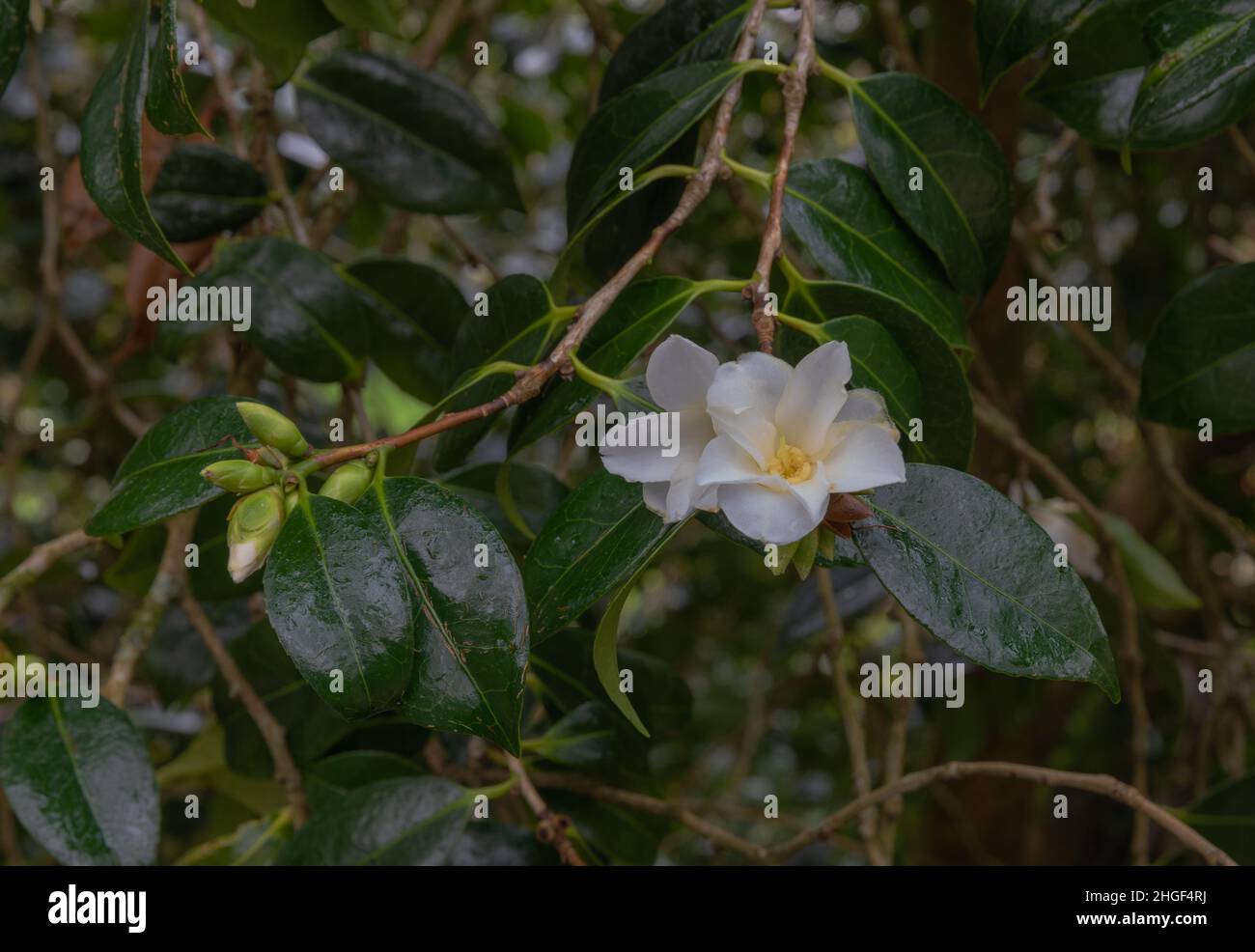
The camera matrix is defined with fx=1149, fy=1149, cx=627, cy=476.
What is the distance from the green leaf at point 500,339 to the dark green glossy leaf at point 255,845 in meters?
0.45

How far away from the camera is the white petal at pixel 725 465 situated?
0.62m

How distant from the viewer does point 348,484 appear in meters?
0.73

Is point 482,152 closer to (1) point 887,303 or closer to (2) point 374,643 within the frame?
(1) point 887,303

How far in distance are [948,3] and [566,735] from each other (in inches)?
41.7

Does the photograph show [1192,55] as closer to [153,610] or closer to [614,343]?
[614,343]

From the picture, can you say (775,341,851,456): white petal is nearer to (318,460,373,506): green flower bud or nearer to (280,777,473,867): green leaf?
(318,460,373,506): green flower bud

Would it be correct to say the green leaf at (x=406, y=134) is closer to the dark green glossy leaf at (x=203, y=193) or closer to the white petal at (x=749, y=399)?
the dark green glossy leaf at (x=203, y=193)

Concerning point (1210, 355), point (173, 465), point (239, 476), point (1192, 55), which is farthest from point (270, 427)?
point (1210, 355)

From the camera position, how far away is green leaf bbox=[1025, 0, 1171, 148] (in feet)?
3.15

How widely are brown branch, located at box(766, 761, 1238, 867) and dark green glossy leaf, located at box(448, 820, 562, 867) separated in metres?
0.23

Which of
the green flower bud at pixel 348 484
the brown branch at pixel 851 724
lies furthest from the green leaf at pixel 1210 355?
the green flower bud at pixel 348 484

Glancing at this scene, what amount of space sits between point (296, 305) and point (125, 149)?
34 cm

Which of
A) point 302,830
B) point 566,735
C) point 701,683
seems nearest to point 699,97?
point 566,735

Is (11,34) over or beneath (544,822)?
over
